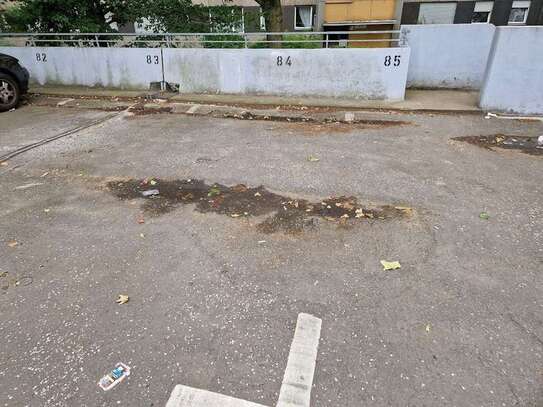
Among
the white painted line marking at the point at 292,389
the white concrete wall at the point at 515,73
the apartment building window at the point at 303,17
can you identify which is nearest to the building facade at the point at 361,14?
the apartment building window at the point at 303,17

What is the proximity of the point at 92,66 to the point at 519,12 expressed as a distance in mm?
16467

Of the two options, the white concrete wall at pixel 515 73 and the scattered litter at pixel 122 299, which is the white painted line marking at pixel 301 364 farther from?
the white concrete wall at pixel 515 73

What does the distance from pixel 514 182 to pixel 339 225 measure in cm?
274

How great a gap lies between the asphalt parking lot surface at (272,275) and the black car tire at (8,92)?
3909mm

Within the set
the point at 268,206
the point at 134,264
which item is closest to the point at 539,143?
the point at 268,206

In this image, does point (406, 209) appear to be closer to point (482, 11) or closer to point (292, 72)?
point (292, 72)

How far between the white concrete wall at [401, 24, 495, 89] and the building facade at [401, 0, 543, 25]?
7.43m

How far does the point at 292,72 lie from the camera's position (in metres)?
9.48

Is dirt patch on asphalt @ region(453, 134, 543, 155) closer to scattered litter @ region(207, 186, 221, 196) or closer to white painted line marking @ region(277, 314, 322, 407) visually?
scattered litter @ region(207, 186, 221, 196)

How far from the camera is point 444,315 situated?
2.93 meters

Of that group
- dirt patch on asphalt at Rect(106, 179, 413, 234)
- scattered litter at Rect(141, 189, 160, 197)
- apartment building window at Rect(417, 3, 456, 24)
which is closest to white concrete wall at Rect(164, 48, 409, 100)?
dirt patch on asphalt at Rect(106, 179, 413, 234)

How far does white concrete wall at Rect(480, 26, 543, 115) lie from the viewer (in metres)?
7.60

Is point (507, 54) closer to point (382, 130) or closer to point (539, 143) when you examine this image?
point (539, 143)

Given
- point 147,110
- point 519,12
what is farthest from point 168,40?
point 519,12
